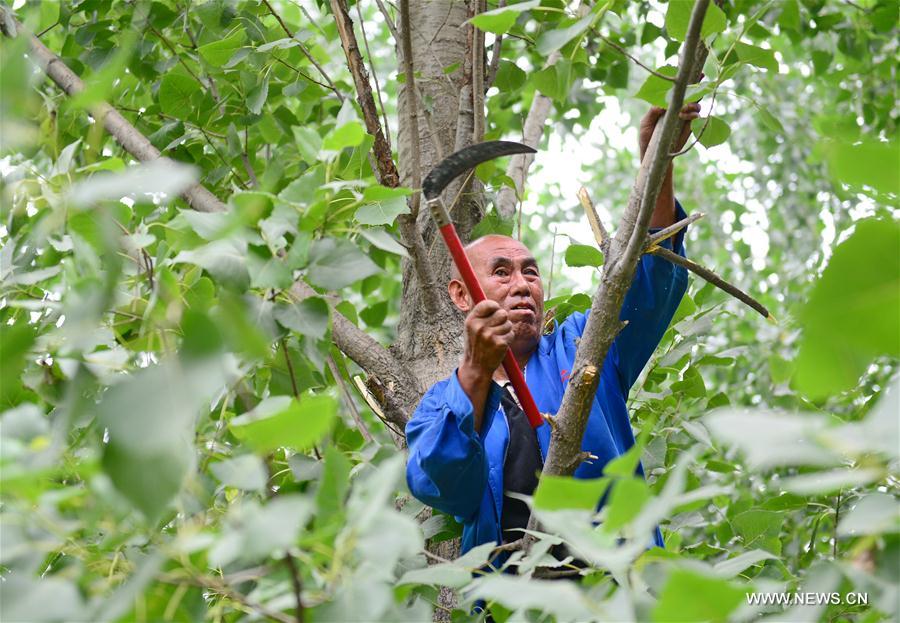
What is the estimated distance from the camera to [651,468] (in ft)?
6.05

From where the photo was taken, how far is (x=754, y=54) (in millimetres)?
1414

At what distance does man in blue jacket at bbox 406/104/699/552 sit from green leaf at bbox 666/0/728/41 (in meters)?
0.20

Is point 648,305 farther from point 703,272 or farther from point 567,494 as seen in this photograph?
point 567,494

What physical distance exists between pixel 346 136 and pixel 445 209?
1.50 ft

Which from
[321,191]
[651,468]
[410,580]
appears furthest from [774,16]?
[410,580]

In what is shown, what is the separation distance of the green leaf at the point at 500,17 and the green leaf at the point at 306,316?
38 centimetres

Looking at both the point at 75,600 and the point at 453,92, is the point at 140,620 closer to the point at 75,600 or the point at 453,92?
the point at 75,600

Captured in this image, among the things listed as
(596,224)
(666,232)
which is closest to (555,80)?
(596,224)

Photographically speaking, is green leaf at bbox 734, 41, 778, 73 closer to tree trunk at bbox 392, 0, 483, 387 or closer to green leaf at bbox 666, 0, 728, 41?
green leaf at bbox 666, 0, 728, 41

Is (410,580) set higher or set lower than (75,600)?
lower

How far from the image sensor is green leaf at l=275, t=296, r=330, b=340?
3.55 ft

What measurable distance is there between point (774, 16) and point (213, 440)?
2593 mm

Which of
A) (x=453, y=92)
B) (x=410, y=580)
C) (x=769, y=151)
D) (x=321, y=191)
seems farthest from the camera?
(x=769, y=151)

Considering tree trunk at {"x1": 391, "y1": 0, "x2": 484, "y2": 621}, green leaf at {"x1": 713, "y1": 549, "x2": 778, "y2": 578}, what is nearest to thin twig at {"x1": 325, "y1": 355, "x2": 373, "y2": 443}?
tree trunk at {"x1": 391, "y1": 0, "x2": 484, "y2": 621}
